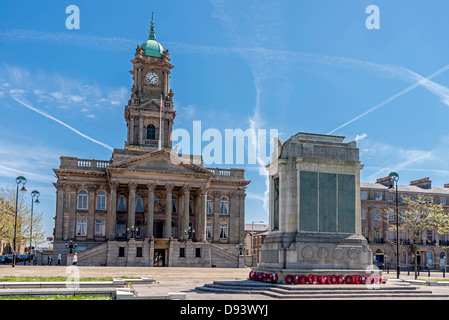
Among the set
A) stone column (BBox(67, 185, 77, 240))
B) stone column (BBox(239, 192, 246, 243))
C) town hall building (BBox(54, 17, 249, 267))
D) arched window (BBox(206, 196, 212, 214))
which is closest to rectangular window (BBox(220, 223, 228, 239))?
town hall building (BBox(54, 17, 249, 267))

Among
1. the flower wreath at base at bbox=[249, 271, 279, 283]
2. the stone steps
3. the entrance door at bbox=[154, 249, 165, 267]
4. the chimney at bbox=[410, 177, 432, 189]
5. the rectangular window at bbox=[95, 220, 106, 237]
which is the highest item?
the chimney at bbox=[410, 177, 432, 189]

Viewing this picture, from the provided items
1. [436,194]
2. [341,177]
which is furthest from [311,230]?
[436,194]

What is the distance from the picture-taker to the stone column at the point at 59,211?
228ft

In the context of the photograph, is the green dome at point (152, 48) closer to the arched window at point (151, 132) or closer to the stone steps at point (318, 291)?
the arched window at point (151, 132)

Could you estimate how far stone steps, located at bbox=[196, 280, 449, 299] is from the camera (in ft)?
69.0

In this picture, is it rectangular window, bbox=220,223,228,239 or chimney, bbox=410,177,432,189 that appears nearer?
rectangular window, bbox=220,223,228,239

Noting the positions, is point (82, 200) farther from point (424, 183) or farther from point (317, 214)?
point (424, 183)

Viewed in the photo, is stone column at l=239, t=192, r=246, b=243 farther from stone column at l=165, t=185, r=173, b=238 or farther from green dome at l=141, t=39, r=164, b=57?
green dome at l=141, t=39, r=164, b=57

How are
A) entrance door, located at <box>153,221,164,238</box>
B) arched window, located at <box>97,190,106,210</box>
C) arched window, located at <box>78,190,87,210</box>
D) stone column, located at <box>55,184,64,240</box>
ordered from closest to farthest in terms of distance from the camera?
1. stone column, located at <box>55,184,64,240</box>
2. arched window, located at <box>78,190,87,210</box>
3. arched window, located at <box>97,190,106,210</box>
4. entrance door, located at <box>153,221,164,238</box>
